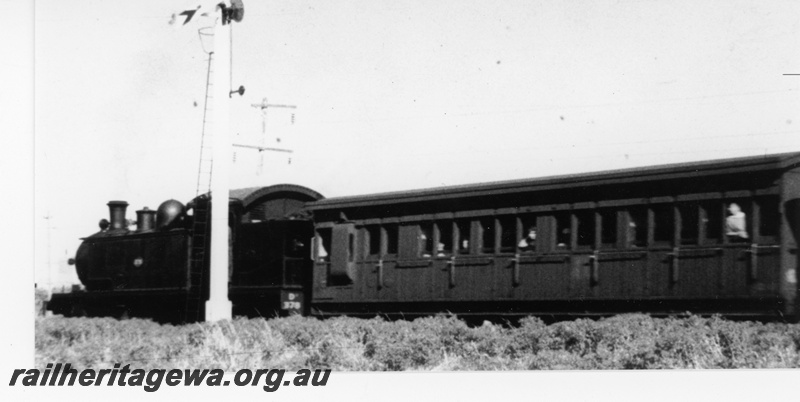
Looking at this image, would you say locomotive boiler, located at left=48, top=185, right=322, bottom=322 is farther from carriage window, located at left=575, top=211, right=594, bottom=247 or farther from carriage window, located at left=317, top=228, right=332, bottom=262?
carriage window, located at left=575, top=211, right=594, bottom=247

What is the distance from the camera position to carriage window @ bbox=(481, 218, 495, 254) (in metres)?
13.2

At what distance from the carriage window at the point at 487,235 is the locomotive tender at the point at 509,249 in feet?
0.06

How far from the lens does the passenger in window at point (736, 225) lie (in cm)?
1093

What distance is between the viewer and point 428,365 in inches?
418

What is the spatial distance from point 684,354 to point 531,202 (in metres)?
3.83

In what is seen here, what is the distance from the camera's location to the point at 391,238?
14.6m

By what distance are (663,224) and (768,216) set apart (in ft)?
4.47

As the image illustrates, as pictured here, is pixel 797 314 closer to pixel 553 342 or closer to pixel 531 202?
pixel 553 342

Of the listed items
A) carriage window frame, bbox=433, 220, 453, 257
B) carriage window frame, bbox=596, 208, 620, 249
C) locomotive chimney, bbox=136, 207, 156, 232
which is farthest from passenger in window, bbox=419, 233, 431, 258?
locomotive chimney, bbox=136, 207, 156, 232

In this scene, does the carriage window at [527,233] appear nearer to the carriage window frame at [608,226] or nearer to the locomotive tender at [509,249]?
→ the locomotive tender at [509,249]

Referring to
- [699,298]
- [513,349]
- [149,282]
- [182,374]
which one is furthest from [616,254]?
[149,282]

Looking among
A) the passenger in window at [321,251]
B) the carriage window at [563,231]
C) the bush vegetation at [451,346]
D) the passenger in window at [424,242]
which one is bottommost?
the bush vegetation at [451,346]

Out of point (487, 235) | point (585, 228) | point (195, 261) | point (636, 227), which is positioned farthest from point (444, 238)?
point (195, 261)

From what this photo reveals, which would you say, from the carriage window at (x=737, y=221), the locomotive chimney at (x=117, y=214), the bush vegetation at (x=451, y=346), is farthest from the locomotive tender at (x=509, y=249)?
the locomotive chimney at (x=117, y=214)
